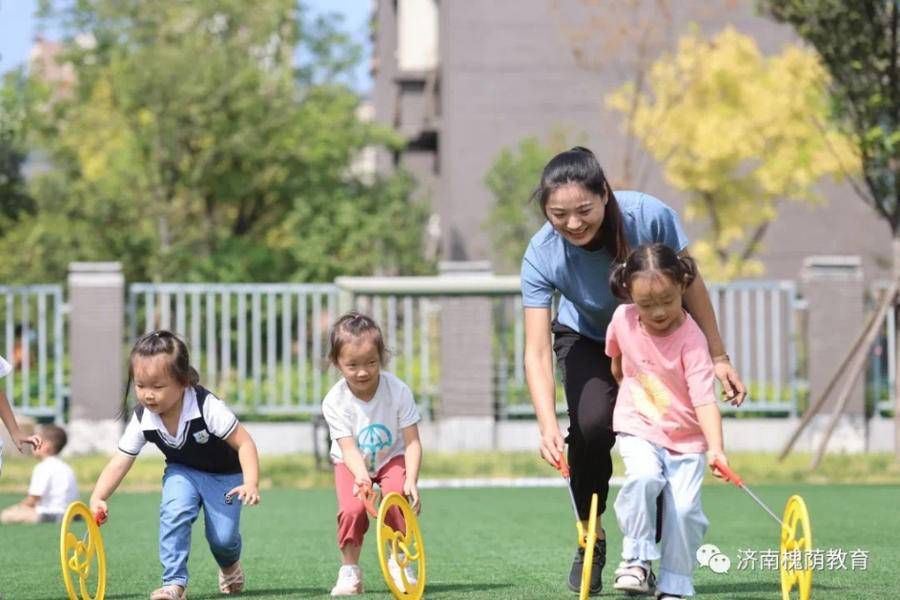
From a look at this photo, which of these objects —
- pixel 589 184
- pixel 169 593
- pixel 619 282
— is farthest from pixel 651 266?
pixel 169 593

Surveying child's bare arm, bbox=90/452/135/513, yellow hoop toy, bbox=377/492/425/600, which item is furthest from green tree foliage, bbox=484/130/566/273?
yellow hoop toy, bbox=377/492/425/600

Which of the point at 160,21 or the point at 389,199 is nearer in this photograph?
the point at 160,21

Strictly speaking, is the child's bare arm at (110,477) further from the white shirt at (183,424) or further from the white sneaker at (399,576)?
the white sneaker at (399,576)

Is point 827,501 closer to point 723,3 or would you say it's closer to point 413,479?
point 413,479

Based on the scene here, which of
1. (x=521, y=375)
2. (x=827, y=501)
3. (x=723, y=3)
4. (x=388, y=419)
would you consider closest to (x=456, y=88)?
(x=723, y=3)

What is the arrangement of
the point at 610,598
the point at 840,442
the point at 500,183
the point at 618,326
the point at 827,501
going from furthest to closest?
1. the point at 500,183
2. the point at 840,442
3. the point at 827,501
4. the point at 610,598
5. the point at 618,326

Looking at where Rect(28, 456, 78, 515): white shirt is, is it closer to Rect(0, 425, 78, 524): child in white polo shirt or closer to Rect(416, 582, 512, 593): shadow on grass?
Rect(0, 425, 78, 524): child in white polo shirt

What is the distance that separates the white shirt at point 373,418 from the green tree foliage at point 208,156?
24.1 metres

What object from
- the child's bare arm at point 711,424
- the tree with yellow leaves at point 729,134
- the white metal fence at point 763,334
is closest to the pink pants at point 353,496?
the child's bare arm at point 711,424

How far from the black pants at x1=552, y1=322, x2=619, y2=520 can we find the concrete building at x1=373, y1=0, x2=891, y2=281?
2346 cm

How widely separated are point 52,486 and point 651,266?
693 centimetres

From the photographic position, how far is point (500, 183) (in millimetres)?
30656

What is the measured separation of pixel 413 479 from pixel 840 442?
13.8m

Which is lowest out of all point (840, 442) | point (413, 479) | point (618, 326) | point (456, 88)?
point (840, 442)
